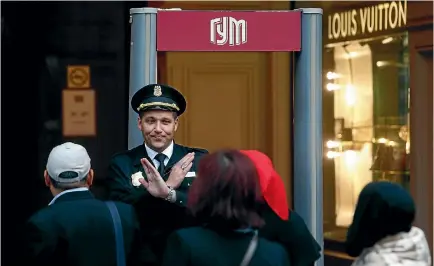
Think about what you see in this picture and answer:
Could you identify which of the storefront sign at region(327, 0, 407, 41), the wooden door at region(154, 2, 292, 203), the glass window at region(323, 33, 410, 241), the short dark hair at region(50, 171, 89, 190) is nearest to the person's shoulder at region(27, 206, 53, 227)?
the short dark hair at region(50, 171, 89, 190)

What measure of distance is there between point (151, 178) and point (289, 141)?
3.28m

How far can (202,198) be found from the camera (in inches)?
130

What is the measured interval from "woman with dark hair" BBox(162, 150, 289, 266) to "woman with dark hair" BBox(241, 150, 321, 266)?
0.35 meters

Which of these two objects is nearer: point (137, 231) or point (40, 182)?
point (137, 231)

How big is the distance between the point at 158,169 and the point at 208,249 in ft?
4.22

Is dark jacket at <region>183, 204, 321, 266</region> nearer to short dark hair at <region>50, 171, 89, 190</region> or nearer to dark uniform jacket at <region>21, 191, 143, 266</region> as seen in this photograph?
dark uniform jacket at <region>21, 191, 143, 266</region>

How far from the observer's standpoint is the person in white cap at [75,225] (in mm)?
3729

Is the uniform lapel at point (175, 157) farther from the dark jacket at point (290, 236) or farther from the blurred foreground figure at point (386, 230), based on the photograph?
the blurred foreground figure at point (386, 230)

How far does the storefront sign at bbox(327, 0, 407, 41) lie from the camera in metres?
7.30

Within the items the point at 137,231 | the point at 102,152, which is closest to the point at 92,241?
the point at 137,231

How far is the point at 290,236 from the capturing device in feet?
12.3

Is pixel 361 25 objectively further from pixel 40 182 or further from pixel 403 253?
pixel 403 253

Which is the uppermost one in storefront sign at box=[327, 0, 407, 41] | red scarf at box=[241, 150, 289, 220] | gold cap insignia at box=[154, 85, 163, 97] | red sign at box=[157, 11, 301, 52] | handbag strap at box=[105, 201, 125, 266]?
storefront sign at box=[327, 0, 407, 41]

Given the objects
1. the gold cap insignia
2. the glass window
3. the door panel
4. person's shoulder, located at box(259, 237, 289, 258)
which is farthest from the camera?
the glass window
